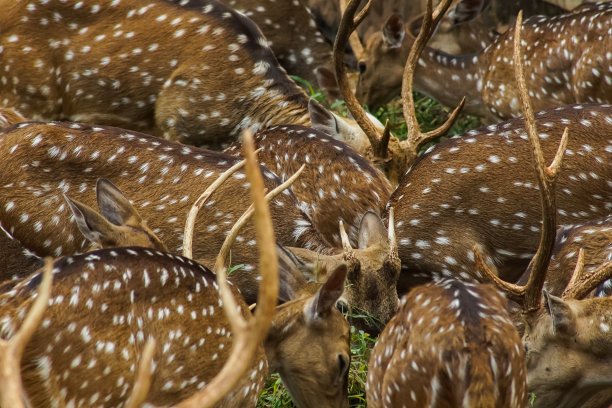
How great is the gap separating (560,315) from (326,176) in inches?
75.8

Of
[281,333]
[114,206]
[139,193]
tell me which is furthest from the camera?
[139,193]

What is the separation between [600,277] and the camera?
381cm

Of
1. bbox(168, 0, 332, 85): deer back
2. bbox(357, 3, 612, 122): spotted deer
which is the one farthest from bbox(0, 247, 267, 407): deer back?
bbox(168, 0, 332, 85): deer back

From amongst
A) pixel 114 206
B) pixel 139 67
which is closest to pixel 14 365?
pixel 114 206

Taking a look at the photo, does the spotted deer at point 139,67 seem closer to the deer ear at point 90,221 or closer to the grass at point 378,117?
the grass at point 378,117

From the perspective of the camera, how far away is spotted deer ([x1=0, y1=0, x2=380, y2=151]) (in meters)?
5.89

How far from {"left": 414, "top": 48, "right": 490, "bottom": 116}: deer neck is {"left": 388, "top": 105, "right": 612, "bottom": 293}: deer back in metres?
2.26

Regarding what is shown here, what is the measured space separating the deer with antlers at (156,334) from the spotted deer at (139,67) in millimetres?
2469

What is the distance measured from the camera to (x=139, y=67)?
598cm

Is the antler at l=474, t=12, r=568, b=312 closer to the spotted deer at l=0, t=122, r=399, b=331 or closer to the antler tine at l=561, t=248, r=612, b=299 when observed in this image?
the antler tine at l=561, t=248, r=612, b=299

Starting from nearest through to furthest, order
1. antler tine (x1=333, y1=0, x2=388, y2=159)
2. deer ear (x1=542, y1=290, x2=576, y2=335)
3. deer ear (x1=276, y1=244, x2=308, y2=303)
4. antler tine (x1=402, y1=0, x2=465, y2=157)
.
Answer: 1. deer ear (x1=542, y1=290, x2=576, y2=335)
2. deer ear (x1=276, y1=244, x2=308, y2=303)
3. antler tine (x1=333, y1=0, x2=388, y2=159)
4. antler tine (x1=402, y1=0, x2=465, y2=157)

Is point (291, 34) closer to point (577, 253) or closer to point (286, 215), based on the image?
point (286, 215)

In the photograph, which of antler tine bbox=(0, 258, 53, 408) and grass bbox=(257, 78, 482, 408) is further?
grass bbox=(257, 78, 482, 408)

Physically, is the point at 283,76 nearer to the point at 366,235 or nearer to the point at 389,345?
the point at 366,235
